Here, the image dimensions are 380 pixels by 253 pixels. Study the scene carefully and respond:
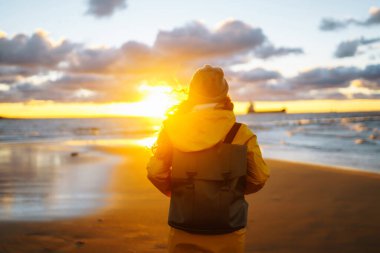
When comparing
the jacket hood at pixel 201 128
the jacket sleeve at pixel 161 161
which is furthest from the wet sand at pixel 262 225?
the jacket hood at pixel 201 128

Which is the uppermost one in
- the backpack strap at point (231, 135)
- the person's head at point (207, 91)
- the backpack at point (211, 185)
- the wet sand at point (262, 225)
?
the person's head at point (207, 91)

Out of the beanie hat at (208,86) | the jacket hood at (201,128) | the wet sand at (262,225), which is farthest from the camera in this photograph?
the wet sand at (262,225)

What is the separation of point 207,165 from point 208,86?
0.53 metres

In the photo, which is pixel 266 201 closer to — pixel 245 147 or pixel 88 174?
pixel 245 147

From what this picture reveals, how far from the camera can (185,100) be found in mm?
2537

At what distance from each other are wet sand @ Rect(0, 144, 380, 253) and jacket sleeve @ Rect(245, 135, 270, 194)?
2954 millimetres

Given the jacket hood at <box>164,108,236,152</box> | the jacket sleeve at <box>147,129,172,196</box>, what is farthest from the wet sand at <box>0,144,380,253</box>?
the jacket hood at <box>164,108,236,152</box>

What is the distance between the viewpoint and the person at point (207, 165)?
2.35 meters

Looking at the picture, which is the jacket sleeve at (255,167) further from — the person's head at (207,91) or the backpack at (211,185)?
the person's head at (207,91)

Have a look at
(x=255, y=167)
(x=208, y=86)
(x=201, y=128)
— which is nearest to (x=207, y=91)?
(x=208, y=86)

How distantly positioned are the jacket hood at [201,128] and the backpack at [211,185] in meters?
0.06

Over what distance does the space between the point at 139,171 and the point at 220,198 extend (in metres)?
10.7

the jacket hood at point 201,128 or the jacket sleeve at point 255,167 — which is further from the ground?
the jacket hood at point 201,128

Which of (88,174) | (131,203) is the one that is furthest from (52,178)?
(131,203)
